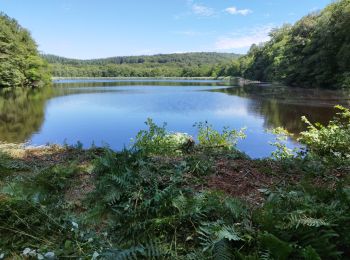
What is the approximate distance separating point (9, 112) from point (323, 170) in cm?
2431

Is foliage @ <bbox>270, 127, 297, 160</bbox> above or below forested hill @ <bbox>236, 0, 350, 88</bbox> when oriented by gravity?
below

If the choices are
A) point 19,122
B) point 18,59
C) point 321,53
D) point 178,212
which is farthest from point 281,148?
point 18,59

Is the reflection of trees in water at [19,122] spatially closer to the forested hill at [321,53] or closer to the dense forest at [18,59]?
the forested hill at [321,53]

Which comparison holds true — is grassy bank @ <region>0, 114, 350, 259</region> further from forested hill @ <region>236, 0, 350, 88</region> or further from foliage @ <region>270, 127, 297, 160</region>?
forested hill @ <region>236, 0, 350, 88</region>

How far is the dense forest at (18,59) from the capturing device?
2084 inches

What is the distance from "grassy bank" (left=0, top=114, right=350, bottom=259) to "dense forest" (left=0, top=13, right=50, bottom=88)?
181 feet

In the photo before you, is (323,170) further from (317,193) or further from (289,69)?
(289,69)

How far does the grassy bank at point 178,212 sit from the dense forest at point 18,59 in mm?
55186

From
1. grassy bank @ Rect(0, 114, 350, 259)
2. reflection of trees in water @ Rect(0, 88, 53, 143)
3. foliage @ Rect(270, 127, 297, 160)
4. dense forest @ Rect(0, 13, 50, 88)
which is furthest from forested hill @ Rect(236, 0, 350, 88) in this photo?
dense forest @ Rect(0, 13, 50, 88)

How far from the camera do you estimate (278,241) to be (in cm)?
207

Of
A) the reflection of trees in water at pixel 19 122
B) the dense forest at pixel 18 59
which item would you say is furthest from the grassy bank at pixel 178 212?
the dense forest at pixel 18 59

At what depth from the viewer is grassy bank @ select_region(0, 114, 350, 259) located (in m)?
2.21

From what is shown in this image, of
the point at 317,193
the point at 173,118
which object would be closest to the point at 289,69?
the point at 173,118

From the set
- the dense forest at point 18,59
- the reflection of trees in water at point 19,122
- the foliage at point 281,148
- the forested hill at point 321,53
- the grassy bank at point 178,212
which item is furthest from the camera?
the dense forest at point 18,59
